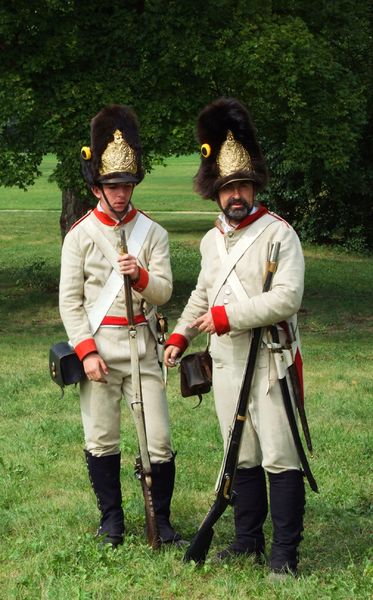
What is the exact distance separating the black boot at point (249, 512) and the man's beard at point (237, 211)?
1248mm

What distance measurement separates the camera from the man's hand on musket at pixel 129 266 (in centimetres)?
589

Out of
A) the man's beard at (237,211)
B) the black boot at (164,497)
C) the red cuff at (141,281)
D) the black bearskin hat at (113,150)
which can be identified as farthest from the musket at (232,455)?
the black bearskin hat at (113,150)

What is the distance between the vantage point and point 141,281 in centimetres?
597

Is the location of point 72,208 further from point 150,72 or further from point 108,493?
point 108,493

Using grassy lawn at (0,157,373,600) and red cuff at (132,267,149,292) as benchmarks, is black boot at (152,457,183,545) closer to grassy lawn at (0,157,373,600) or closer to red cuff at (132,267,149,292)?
grassy lawn at (0,157,373,600)

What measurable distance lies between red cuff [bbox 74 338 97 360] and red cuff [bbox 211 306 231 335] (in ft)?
2.51

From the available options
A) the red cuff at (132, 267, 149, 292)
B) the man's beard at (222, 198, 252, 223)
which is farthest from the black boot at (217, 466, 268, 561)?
the man's beard at (222, 198, 252, 223)

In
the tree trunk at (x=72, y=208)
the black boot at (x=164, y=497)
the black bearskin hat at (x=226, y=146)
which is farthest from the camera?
the tree trunk at (x=72, y=208)

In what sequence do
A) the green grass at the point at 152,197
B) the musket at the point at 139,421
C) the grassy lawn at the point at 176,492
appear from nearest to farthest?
the grassy lawn at the point at 176,492 → the musket at the point at 139,421 → the green grass at the point at 152,197

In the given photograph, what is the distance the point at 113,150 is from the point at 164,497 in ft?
6.12

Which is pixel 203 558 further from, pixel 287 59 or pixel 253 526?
pixel 287 59

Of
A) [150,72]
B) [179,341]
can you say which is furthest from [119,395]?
[150,72]

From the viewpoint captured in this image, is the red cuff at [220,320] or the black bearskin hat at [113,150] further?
the black bearskin hat at [113,150]

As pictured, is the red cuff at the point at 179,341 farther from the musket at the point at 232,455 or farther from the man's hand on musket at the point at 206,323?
the musket at the point at 232,455
